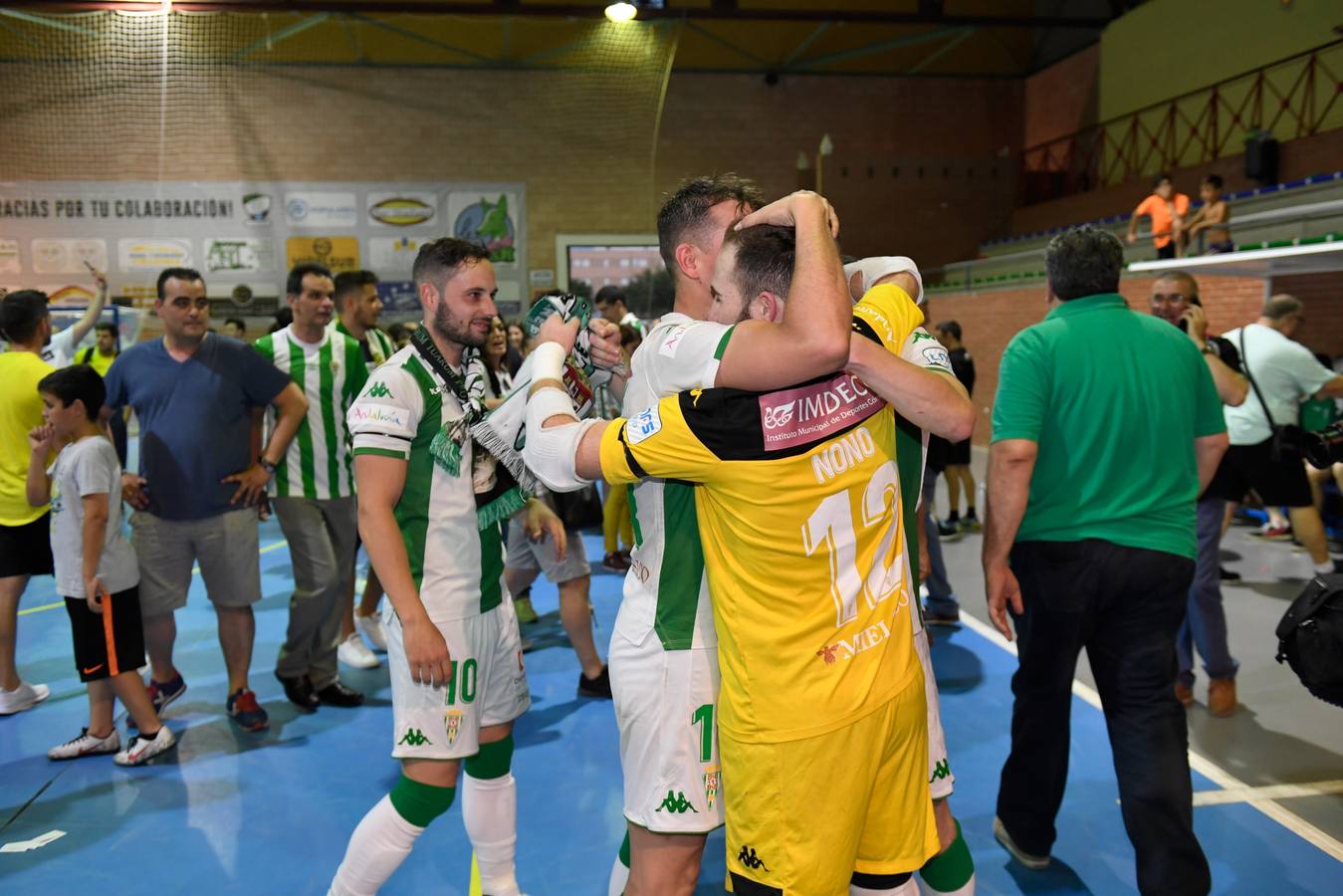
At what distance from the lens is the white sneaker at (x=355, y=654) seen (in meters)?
5.06

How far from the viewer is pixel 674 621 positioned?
1.75 metres

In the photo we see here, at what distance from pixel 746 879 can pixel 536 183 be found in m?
14.2

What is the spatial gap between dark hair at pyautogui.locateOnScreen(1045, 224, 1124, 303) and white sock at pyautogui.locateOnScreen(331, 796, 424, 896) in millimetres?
2360

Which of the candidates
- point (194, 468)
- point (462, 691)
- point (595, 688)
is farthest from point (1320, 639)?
point (194, 468)

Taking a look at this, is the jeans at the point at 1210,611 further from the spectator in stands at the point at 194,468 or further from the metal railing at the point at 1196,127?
the metal railing at the point at 1196,127

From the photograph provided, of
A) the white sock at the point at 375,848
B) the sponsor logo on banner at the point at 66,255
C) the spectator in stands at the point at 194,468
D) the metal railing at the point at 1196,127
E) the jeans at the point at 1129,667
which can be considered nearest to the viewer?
the white sock at the point at 375,848

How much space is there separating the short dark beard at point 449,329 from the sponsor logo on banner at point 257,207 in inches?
537

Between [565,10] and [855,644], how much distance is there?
13.0 metres

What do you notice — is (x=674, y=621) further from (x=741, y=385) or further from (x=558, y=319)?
(x=558, y=319)

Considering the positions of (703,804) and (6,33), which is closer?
(703,804)

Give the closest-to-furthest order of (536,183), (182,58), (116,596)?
(116,596), (182,58), (536,183)

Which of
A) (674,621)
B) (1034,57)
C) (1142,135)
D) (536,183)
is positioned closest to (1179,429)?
(674,621)

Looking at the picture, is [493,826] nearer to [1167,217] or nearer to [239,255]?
[1167,217]

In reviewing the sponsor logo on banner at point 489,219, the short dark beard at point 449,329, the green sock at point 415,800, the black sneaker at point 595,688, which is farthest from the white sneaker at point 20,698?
the sponsor logo on banner at point 489,219
